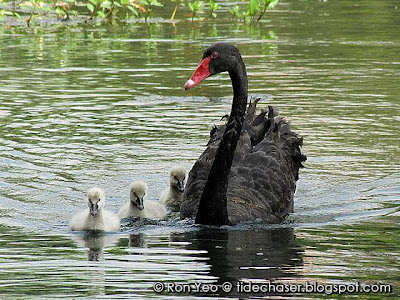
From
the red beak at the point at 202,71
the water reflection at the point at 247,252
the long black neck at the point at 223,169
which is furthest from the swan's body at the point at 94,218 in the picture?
the red beak at the point at 202,71

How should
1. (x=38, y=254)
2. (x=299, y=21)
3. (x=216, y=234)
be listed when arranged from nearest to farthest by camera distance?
1. (x=38, y=254)
2. (x=216, y=234)
3. (x=299, y=21)

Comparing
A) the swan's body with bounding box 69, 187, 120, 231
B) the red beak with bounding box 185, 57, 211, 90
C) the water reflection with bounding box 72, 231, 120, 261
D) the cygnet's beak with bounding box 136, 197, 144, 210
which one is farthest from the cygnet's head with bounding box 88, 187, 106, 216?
the red beak with bounding box 185, 57, 211, 90

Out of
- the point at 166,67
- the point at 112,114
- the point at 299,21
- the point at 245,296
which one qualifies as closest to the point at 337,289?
the point at 245,296

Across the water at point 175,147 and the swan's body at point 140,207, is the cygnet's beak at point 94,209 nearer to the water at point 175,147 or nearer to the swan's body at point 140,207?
the water at point 175,147

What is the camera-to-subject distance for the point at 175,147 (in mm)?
10344

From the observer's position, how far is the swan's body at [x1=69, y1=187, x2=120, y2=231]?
24.5ft

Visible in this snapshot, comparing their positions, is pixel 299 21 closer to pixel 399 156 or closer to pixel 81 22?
pixel 81 22

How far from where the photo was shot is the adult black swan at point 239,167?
7434mm

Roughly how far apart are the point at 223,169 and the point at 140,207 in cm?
91

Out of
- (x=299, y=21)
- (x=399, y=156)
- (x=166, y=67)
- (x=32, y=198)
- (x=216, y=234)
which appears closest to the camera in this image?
(x=216, y=234)

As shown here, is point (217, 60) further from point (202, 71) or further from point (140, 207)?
point (140, 207)

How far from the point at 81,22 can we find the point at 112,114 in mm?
9545

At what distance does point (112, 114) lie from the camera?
1215 cm

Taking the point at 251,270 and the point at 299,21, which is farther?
the point at 299,21
